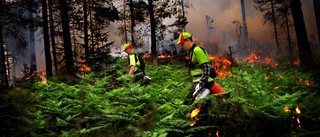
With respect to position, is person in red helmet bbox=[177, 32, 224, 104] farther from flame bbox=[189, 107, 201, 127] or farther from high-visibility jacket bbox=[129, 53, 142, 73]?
Answer: high-visibility jacket bbox=[129, 53, 142, 73]

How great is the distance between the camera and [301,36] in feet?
38.4

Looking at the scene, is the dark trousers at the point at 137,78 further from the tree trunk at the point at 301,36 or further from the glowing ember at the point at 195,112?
the tree trunk at the point at 301,36

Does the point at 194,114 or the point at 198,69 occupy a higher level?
the point at 198,69

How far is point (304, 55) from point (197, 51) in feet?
29.7

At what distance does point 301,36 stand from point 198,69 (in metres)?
9.29

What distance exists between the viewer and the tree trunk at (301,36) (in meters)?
11.3

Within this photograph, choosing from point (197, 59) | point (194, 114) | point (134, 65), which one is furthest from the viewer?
point (134, 65)

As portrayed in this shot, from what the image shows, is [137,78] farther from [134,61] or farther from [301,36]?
[301,36]

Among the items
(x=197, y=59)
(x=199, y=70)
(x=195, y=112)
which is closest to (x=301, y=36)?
(x=199, y=70)

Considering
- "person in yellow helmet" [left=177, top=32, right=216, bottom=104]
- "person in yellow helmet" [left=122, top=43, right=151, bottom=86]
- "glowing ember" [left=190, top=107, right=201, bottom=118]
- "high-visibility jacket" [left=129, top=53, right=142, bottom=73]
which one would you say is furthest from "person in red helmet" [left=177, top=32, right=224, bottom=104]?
"high-visibility jacket" [left=129, top=53, right=142, bottom=73]

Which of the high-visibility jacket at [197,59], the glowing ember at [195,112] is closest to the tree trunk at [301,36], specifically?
the high-visibility jacket at [197,59]

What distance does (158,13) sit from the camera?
2312 cm

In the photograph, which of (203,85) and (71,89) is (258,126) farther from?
(71,89)

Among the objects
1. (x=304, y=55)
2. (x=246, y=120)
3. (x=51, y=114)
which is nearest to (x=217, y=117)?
(x=246, y=120)
